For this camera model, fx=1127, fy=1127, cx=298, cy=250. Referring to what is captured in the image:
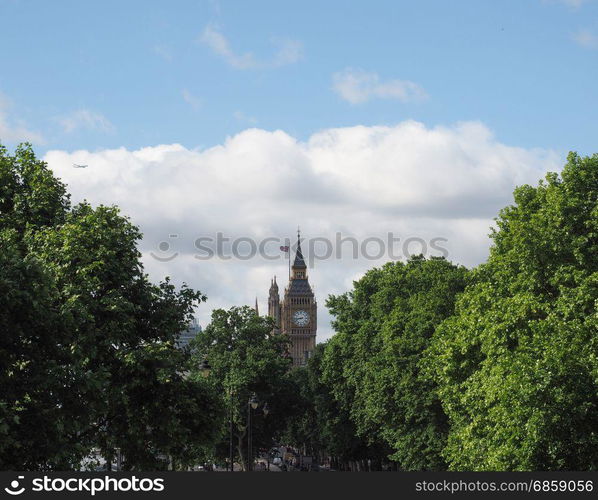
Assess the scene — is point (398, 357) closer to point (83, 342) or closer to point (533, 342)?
point (533, 342)

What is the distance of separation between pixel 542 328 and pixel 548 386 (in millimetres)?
3096

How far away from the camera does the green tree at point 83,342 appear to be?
3030 centimetres

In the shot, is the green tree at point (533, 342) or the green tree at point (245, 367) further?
the green tree at point (245, 367)

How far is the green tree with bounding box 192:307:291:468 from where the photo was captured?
299ft

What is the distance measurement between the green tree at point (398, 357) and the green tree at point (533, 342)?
582cm

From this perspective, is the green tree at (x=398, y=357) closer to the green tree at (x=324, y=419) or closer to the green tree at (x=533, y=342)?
the green tree at (x=324, y=419)

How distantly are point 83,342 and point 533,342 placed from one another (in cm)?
1685

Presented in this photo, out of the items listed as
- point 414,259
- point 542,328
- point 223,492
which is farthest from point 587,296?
point 414,259

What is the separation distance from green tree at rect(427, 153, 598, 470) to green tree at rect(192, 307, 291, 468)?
128 feet

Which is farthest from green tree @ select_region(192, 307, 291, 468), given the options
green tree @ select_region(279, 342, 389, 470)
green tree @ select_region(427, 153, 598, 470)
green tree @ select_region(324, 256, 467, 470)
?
green tree @ select_region(427, 153, 598, 470)

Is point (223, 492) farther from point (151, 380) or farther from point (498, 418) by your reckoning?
point (498, 418)

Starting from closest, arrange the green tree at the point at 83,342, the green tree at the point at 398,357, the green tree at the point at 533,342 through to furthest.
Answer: the green tree at the point at 83,342
the green tree at the point at 533,342
the green tree at the point at 398,357

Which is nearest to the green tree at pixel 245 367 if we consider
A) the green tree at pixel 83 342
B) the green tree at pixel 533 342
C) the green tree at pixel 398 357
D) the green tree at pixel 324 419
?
the green tree at pixel 324 419

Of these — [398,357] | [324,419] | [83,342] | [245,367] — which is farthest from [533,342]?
[245,367]
